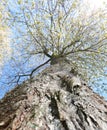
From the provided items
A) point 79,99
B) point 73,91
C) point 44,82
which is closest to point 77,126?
point 79,99

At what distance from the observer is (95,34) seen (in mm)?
8109

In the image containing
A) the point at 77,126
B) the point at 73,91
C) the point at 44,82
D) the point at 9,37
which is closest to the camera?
the point at 77,126

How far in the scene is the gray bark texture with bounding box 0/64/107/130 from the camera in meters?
2.49

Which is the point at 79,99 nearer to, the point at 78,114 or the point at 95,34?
the point at 78,114

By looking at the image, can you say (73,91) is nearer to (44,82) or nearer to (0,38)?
(44,82)

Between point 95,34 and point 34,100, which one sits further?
point 95,34

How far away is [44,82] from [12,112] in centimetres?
123

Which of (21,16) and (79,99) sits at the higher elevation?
Result: (21,16)

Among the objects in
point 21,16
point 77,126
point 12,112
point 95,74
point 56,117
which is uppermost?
point 21,16

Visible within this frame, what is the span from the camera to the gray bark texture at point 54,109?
2487 millimetres

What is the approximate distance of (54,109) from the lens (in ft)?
9.36

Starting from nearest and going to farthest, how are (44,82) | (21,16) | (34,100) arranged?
(34,100) → (44,82) → (21,16)

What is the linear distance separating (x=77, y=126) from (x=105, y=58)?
19.8ft

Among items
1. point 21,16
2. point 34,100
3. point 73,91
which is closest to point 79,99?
point 73,91
